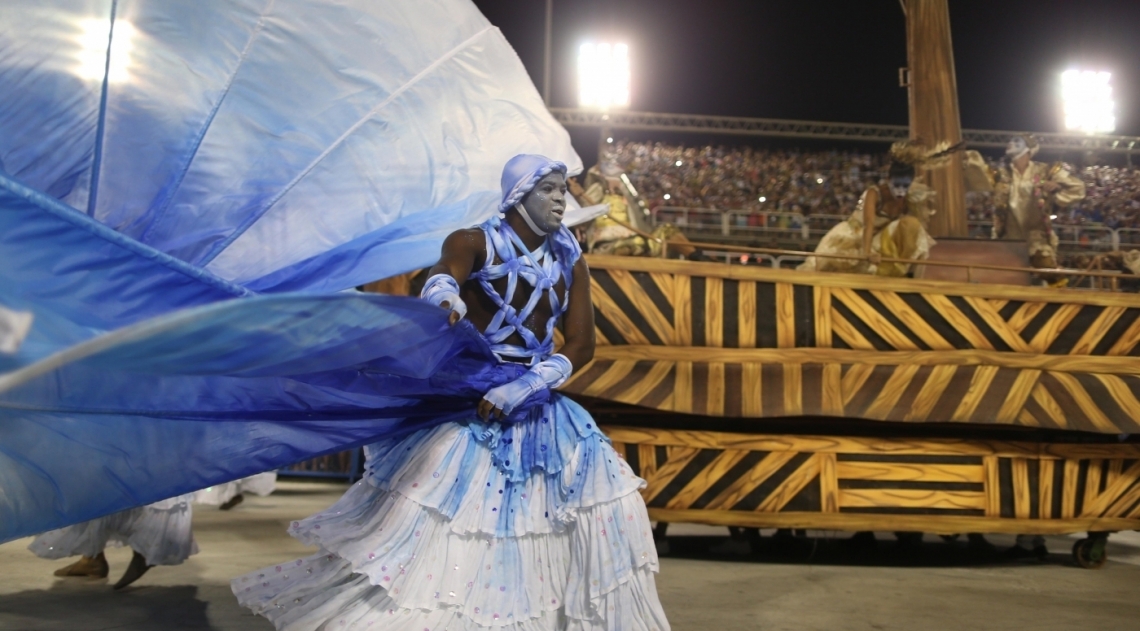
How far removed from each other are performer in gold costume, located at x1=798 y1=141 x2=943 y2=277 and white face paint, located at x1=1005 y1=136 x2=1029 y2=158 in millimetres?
834

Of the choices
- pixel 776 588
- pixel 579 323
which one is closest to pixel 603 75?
pixel 776 588

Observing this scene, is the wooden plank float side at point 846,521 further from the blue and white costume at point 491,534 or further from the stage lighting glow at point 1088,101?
the stage lighting glow at point 1088,101

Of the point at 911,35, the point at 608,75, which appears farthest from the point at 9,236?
the point at 608,75

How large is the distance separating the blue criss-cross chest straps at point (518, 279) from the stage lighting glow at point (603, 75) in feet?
33.4

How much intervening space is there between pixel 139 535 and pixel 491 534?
7.52 feet

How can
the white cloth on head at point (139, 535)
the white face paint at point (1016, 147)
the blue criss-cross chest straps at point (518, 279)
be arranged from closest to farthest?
1. the blue criss-cross chest straps at point (518, 279)
2. the white cloth on head at point (139, 535)
3. the white face paint at point (1016, 147)

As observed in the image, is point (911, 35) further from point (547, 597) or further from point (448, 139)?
point (547, 597)

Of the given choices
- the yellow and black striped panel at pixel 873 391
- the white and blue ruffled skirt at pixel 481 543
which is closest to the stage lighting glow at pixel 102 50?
the white and blue ruffled skirt at pixel 481 543

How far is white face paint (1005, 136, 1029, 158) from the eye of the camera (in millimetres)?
7426

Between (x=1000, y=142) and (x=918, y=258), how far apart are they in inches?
112

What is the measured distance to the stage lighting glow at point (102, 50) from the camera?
286cm

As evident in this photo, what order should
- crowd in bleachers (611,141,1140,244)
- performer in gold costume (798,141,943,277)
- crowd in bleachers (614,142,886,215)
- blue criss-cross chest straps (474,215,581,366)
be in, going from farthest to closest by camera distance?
1. crowd in bleachers (614,142,886,215)
2. crowd in bleachers (611,141,1140,244)
3. performer in gold costume (798,141,943,277)
4. blue criss-cross chest straps (474,215,581,366)

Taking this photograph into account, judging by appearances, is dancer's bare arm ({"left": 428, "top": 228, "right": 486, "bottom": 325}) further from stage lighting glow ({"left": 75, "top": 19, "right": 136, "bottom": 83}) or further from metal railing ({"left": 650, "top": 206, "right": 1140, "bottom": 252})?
metal railing ({"left": 650, "top": 206, "right": 1140, "bottom": 252})

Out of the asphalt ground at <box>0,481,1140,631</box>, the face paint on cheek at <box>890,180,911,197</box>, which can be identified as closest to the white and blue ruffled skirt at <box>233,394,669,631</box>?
the asphalt ground at <box>0,481,1140,631</box>
